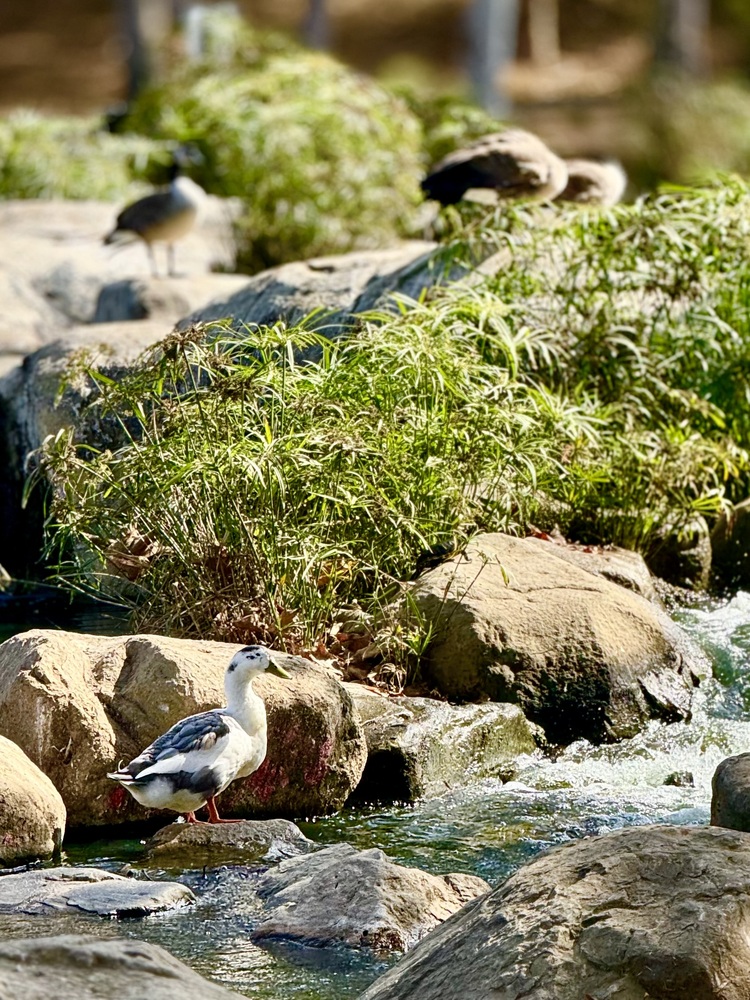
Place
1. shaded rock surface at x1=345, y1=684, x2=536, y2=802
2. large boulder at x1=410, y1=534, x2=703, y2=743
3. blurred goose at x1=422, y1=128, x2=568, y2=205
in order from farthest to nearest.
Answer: blurred goose at x1=422, y1=128, x2=568, y2=205 → large boulder at x1=410, y1=534, x2=703, y2=743 → shaded rock surface at x1=345, y1=684, x2=536, y2=802

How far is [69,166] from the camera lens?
17844 mm

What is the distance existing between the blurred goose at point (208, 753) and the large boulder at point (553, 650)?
1400 mm

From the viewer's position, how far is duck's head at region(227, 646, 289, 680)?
5613mm

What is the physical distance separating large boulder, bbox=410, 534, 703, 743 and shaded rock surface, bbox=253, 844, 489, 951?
1.91 m

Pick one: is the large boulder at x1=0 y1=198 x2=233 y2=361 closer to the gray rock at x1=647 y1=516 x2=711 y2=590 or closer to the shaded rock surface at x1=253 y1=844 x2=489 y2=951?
the gray rock at x1=647 y1=516 x2=711 y2=590

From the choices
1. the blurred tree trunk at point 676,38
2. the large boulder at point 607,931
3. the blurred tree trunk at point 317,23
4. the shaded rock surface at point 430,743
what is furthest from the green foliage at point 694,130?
the large boulder at point 607,931

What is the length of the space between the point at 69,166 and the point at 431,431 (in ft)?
38.2

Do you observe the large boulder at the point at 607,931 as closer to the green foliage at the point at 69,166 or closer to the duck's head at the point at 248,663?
the duck's head at the point at 248,663

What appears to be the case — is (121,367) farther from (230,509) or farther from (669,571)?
(669,571)

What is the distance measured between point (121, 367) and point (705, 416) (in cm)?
344

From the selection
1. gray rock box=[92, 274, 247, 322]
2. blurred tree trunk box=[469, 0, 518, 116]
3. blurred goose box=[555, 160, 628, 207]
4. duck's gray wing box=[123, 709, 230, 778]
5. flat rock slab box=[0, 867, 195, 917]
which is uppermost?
blurred tree trunk box=[469, 0, 518, 116]

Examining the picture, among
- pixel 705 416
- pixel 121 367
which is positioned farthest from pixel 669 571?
pixel 121 367

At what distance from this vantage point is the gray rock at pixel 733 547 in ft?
28.9

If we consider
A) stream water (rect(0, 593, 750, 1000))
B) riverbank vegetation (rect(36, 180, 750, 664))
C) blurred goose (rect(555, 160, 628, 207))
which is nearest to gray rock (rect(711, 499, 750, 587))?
riverbank vegetation (rect(36, 180, 750, 664))
